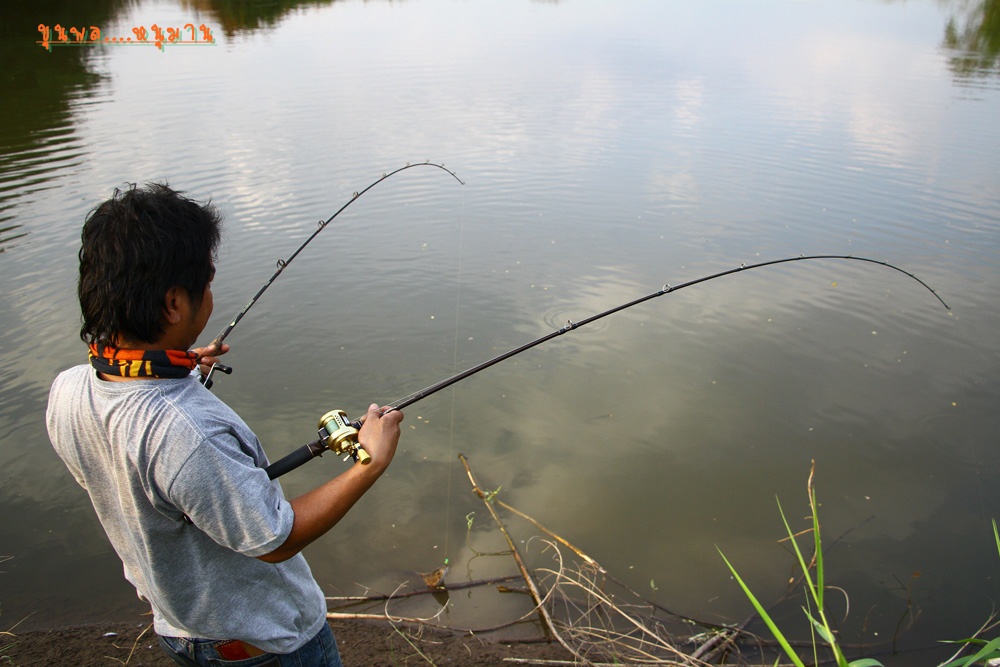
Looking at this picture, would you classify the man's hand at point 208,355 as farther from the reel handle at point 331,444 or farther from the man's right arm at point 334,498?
the man's right arm at point 334,498

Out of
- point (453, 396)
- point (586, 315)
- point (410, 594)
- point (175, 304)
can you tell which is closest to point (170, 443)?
point (175, 304)

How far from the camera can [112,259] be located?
1186mm

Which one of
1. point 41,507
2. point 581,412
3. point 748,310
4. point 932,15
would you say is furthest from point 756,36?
point 41,507

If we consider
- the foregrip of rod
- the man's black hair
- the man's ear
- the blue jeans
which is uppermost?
the man's black hair

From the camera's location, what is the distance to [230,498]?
45.2 inches

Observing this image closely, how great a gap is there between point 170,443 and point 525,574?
82.9 inches

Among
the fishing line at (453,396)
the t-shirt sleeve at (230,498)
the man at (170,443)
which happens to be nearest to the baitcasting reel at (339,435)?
the man at (170,443)

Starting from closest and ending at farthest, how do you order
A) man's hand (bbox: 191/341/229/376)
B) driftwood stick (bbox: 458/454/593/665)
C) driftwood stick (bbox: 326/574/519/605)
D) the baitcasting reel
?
the baitcasting reel, man's hand (bbox: 191/341/229/376), driftwood stick (bbox: 458/454/593/665), driftwood stick (bbox: 326/574/519/605)

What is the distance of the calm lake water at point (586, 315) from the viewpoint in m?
3.33

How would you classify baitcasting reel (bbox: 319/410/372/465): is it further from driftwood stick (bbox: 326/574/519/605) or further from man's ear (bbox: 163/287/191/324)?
driftwood stick (bbox: 326/574/519/605)

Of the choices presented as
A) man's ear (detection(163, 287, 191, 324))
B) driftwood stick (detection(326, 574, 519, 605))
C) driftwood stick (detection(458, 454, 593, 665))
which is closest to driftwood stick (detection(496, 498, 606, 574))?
driftwood stick (detection(458, 454, 593, 665))

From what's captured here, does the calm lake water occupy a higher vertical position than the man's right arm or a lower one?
lower

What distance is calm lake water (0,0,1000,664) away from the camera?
3326 millimetres

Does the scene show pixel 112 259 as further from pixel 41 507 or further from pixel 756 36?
pixel 756 36
